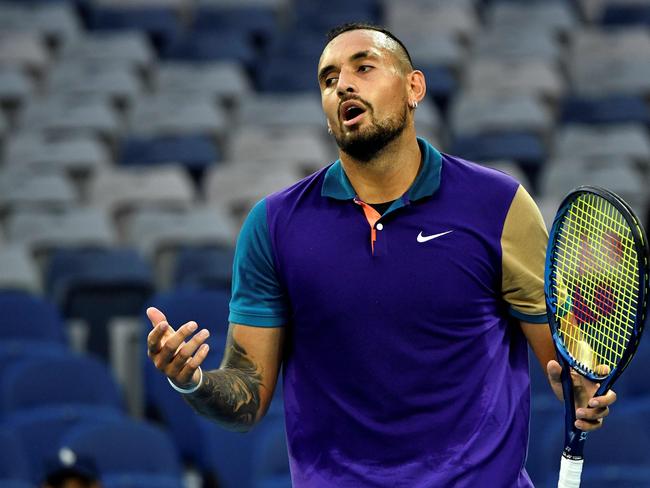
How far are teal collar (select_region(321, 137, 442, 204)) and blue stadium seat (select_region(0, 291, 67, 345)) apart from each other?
13.1 feet

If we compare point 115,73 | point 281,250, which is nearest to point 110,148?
point 115,73

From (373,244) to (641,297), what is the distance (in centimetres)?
50

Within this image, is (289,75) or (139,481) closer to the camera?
(139,481)

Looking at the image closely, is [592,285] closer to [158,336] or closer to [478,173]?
[478,173]

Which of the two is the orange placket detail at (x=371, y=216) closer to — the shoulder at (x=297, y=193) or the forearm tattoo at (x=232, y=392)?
the shoulder at (x=297, y=193)

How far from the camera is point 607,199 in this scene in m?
2.39

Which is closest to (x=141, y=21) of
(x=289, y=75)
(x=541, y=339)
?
(x=289, y=75)

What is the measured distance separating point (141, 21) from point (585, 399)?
1017 cm

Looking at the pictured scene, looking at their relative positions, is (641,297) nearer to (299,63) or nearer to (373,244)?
(373,244)

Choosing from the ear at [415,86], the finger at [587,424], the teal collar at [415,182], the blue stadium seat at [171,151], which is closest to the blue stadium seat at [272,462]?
the teal collar at [415,182]

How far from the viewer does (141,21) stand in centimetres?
1223

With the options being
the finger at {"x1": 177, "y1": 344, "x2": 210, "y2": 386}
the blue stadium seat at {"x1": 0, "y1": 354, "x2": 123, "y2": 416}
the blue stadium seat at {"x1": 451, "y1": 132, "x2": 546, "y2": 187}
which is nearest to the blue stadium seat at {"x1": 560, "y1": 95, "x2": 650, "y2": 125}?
the blue stadium seat at {"x1": 451, "y1": 132, "x2": 546, "y2": 187}

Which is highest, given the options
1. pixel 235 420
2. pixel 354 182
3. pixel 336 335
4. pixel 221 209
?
pixel 354 182

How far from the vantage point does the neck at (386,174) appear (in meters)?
2.65
